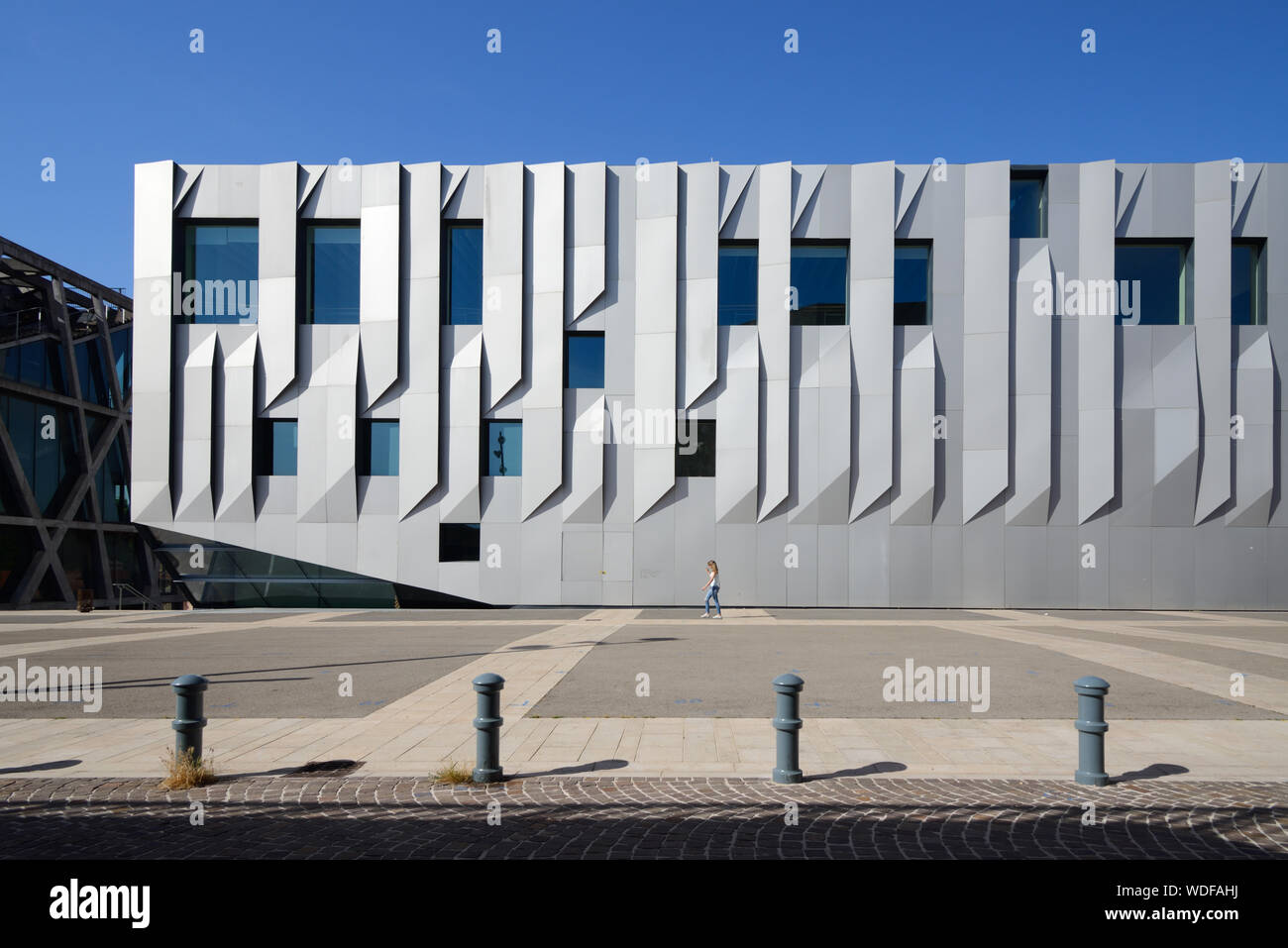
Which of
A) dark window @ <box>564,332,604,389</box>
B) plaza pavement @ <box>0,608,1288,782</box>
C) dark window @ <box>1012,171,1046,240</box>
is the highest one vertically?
dark window @ <box>1012,171,1046,240</box>

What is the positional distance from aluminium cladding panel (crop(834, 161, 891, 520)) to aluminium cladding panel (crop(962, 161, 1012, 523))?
2.47 m

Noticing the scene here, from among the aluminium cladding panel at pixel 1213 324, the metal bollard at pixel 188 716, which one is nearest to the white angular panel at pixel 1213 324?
the aluminium cladding panel at pixel 1213 324

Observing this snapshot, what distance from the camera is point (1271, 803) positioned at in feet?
19.4

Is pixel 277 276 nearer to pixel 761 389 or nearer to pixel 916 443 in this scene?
pixel 761 389

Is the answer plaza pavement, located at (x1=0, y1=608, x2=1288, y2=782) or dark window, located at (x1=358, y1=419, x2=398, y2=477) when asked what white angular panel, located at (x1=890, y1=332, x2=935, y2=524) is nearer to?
plaza pavement, located at (x1=0, y1=608, x2=1288, y2=782)

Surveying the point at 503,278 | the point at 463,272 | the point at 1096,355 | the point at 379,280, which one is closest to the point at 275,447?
the point at 379,280

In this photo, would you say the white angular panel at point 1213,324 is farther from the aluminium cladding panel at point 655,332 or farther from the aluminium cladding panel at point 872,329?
the aluminium cladding panel at point 655,332

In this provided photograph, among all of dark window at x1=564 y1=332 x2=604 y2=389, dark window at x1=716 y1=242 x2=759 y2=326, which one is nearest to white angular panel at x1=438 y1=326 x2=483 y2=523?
dark window at x1=564 y1=332 x2=604 y2=389

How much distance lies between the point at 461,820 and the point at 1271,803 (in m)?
6.03

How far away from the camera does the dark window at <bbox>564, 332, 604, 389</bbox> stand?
26078mm

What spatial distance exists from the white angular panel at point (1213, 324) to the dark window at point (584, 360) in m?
19.3

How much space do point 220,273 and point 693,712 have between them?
25054 millimetres

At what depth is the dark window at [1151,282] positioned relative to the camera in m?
25.8
